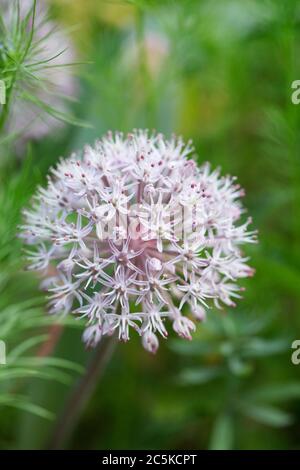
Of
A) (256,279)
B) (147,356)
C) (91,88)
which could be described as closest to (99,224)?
(256,279)

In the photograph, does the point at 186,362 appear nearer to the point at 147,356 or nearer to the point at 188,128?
the point at 147,356

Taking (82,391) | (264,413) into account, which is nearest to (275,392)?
(264,413)

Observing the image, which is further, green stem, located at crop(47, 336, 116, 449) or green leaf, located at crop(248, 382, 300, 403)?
green leaf, located at crop(248, 382, 300, 403)

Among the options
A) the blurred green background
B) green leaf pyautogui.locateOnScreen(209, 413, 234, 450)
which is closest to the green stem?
the blurred green background

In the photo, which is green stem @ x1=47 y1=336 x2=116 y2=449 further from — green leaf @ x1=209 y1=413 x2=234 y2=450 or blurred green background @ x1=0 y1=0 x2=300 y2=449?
green leaf @ x1=209 y1=413 x2=234 y2=450

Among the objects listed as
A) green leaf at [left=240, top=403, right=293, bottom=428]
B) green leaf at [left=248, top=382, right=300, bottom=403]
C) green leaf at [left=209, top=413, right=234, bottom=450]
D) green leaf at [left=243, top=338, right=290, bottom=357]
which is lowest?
green leaf at [left=209, top=413, right=234, bottom=450]

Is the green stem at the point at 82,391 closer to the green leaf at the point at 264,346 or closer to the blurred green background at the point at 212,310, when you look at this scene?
the blurred green background at the point at 212,310
